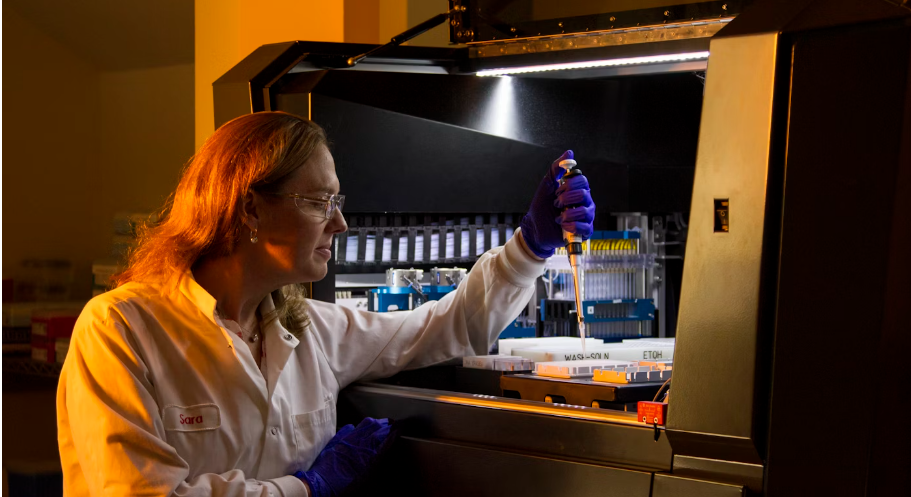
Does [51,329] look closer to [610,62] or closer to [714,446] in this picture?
[610,62]

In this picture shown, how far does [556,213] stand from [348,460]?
0.70m

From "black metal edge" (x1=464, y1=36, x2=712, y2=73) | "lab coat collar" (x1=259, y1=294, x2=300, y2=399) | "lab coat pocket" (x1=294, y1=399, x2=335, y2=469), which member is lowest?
"lab coat pocket" (x1=294, y1=399, x2=335, y2=469)

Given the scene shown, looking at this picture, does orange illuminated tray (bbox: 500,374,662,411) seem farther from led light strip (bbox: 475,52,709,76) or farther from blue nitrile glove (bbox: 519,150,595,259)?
led light strip (bbox: 475,52,709,76)

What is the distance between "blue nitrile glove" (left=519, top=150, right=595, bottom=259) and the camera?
2.16 metres

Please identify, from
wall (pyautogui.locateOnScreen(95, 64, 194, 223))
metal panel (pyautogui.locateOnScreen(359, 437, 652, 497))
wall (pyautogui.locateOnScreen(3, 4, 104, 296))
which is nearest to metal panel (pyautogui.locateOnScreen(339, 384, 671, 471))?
metal panel (pyautogui.locateOnScreen(359, 437, 652, 497))

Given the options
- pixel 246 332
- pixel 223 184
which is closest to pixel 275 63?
pixel 223 184

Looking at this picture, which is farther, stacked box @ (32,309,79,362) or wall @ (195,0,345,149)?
stacked box @ (32,309,79,362)

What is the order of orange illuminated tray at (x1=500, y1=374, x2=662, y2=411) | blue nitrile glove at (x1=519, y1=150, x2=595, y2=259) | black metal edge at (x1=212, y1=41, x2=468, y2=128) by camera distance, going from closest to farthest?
orange illuminated tray at (x1=500, y1=374, x2=662, y2=411)
blue nitrile glove at (x1=519, y1=150, x2=595, y2=259)
black metal edge at (x1=212, y1=41, x2=468, y2=128)

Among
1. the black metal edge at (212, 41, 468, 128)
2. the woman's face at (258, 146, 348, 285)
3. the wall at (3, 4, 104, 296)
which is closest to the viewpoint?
the woman's face at (258, 146, 348, 285)

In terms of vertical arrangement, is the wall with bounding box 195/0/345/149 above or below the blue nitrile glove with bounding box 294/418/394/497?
above

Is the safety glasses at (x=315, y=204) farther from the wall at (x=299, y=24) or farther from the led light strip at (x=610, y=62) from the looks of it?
the wall at (x=299, y=24)

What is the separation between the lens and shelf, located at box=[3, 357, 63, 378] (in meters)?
3.81

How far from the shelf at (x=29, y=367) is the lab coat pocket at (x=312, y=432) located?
2073 mm

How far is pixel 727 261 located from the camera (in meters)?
1.57
